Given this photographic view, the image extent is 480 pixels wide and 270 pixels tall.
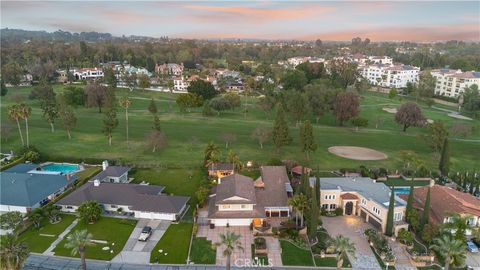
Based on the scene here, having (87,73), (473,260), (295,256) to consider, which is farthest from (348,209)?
(87,73)

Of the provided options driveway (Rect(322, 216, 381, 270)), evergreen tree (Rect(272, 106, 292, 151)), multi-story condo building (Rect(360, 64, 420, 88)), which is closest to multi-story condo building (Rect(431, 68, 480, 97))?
multi-story condo building (Rect(360, 64, 420, 88))

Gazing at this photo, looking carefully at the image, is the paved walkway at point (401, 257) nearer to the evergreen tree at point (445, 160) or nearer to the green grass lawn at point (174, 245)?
the green grass lawn at point (174, 245)

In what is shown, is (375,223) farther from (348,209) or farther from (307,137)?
(307,137)


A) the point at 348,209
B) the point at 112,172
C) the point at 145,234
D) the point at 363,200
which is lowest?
the point at 145,234

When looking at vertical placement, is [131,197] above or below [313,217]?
below

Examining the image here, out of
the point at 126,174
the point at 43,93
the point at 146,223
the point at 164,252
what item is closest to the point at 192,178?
the point at 126,174
